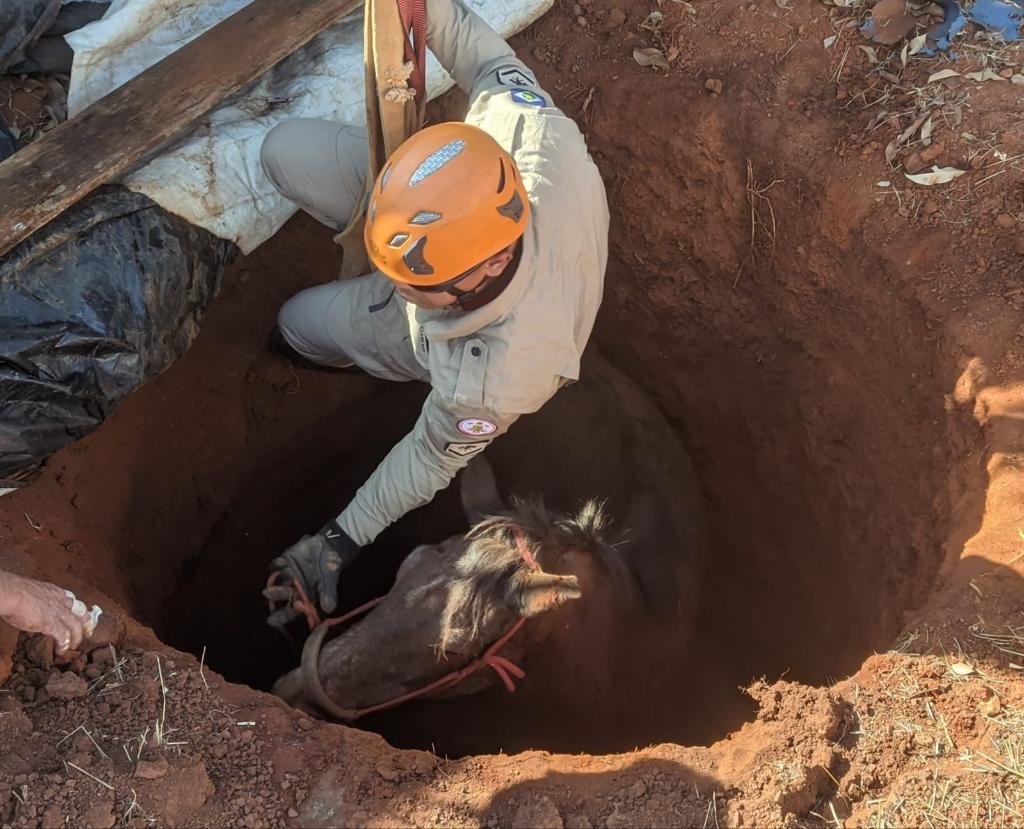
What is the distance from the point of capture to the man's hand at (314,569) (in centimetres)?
346

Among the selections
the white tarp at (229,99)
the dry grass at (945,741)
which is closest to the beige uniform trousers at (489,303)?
the white tarp at (229,99)

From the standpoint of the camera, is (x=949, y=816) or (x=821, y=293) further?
(x=821, y=293)

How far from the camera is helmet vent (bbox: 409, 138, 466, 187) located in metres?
2.65

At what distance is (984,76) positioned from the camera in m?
3.72

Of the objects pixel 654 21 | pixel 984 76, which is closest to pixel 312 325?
pixel 654 21

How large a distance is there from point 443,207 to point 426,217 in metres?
0.06

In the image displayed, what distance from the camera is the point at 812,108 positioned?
3930mm

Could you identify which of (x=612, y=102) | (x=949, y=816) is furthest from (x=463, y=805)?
(x=612, y=102)

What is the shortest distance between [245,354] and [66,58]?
1.61 metres

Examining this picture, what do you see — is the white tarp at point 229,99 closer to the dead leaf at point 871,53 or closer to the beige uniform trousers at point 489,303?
the beige uniform trousers at point 489,303

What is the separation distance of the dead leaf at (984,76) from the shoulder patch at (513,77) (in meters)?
1.91

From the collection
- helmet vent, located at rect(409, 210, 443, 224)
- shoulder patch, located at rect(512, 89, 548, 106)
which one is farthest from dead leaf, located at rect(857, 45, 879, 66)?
helmet vent, located at rect(409, 210, 443, 224)

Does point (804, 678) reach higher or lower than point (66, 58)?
lower

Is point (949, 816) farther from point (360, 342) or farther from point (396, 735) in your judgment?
point (360, 342)
